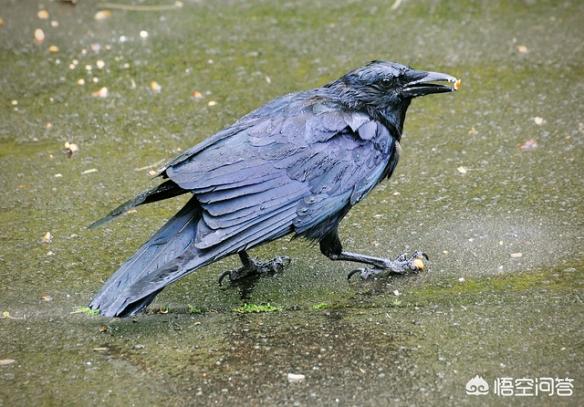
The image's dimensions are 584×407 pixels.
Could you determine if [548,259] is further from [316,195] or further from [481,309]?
[316,195]

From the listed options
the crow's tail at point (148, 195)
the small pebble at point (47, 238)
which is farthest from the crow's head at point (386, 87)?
the small pebble at point (47, 238)

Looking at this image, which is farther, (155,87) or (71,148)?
(155,87)

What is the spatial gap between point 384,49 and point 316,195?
9.27ft

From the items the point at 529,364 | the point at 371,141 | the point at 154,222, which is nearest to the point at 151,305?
the point at 154,222

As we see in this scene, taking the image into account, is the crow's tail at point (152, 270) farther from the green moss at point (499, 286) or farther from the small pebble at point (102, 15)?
the small pebble at point (102, 15)

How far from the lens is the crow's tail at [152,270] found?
3807 millimetres

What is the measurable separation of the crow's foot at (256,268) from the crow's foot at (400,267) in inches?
14.2

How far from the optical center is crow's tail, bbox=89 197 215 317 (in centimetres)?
381

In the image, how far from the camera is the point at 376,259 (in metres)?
4.38

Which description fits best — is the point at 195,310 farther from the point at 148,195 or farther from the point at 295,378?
the point at 295,378

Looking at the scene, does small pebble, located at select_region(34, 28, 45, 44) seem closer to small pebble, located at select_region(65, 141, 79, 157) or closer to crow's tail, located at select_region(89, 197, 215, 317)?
small pebble, located at select_region(65, 141, 79, 157)

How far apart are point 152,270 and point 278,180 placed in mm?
697

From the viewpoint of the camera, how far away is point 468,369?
3.51m

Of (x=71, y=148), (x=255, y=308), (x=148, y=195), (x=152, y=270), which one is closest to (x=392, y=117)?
(x=255, y=308)
